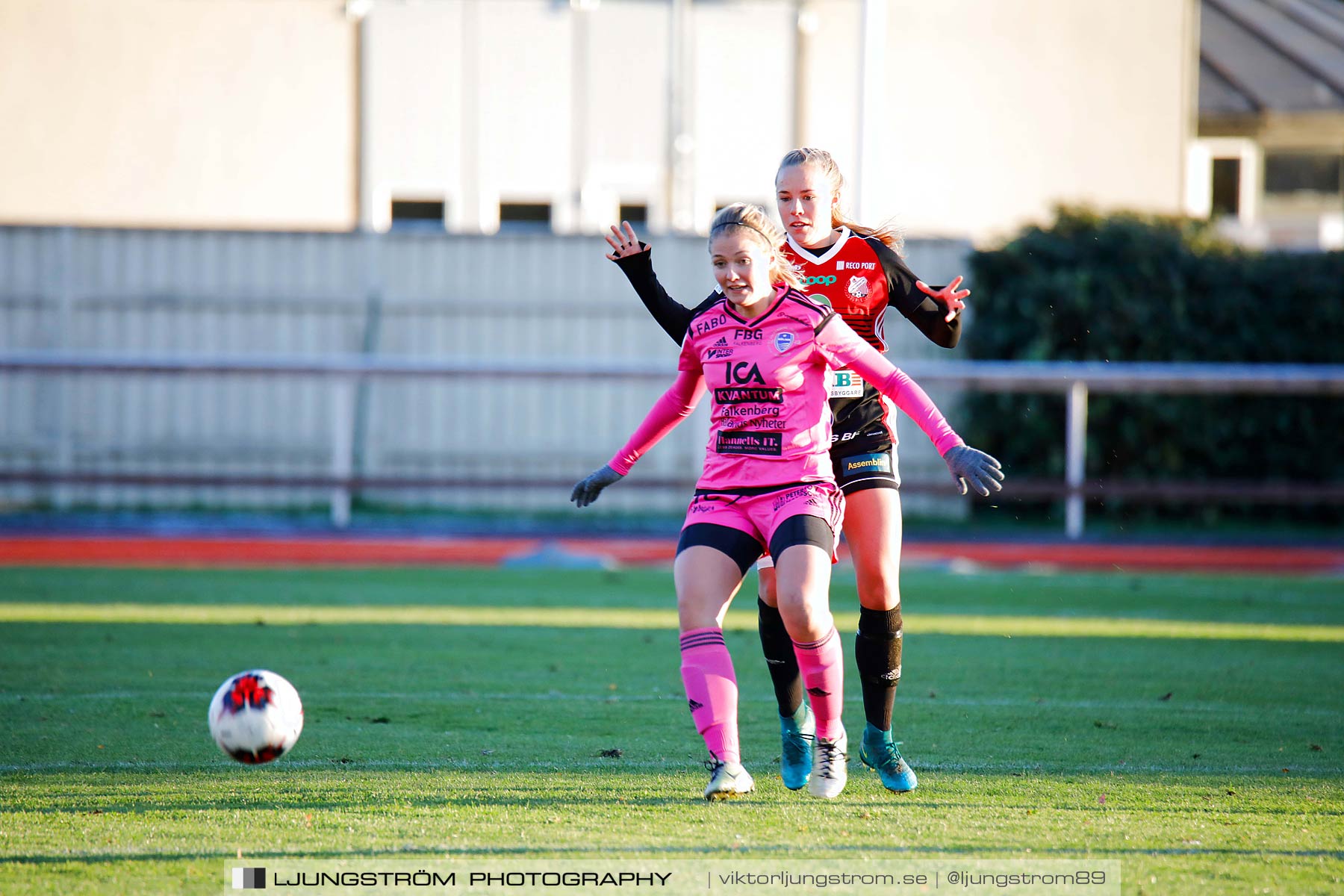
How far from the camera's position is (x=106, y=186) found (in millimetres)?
18703

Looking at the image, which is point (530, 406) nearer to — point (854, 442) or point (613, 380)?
point (613, 380)

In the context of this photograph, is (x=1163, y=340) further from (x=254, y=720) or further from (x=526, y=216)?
(x=254, y=720)

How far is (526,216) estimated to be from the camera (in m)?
19.8

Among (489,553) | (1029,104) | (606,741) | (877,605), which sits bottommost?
(489,553)

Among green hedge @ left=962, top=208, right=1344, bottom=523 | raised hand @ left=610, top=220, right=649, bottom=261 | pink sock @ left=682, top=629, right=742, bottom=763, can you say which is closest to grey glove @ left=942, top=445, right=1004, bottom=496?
pink sock @ left=682, top=629, right=742, bottom=763

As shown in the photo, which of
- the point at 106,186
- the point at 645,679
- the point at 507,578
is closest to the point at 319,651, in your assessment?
the point at 645,679

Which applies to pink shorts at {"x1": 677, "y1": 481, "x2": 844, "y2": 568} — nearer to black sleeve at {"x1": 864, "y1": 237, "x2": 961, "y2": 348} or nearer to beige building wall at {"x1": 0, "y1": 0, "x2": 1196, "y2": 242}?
black sleeve at {"x1": 864, "y1": 237, "x2": 961, "y2": 348}

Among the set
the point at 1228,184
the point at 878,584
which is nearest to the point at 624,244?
the point at 878,584

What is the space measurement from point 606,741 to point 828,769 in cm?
123

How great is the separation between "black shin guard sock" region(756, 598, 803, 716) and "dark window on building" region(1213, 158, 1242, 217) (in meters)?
21.4

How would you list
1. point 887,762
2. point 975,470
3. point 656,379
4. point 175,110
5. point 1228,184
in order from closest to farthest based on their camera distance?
point 975,470 < point 887,762 < point 656,379 < point 175,110 < point 1228,184

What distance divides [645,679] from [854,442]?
246cm

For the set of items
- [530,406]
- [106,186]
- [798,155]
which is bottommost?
[530,406]

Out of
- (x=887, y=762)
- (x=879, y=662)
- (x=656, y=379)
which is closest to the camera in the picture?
(x=887, y=762)
